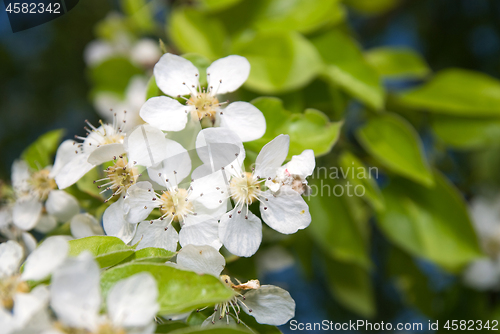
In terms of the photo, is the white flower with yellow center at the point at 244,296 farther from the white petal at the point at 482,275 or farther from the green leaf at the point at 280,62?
the white petal at the point at 482,275

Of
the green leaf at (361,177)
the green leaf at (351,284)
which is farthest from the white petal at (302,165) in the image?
the green leaf at (351,284)

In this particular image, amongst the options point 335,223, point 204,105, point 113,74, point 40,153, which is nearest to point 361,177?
point 335,223

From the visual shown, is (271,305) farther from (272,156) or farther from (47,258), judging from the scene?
(47,258)

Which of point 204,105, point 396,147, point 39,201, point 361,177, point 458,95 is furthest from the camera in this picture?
point 458,95

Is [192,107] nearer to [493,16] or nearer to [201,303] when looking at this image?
[201,303]

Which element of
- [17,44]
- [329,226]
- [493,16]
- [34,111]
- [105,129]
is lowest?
[329,226]

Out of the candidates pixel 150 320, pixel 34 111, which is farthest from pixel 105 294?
pixel 34 111
